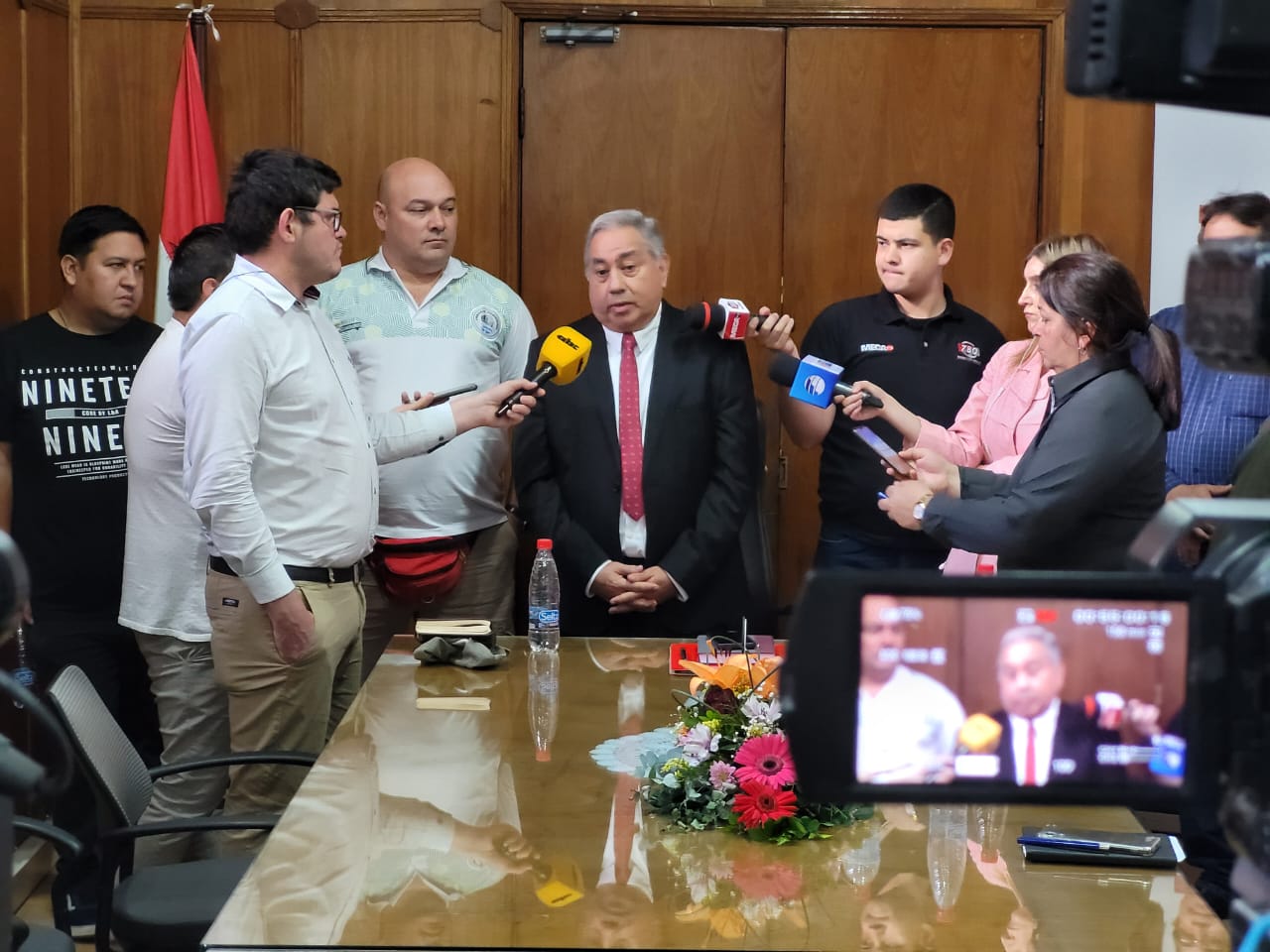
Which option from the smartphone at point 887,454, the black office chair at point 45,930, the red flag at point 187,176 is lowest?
the black office chair at point 45,930

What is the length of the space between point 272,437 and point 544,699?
2.69 feet

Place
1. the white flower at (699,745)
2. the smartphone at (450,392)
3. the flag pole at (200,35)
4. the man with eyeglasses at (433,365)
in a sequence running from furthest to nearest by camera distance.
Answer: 1. the flag pole at (200,35)
2. the man with eyeglasses at (433,365)
3. the smartphone at (450,392)
4. the white flower at (699,745)

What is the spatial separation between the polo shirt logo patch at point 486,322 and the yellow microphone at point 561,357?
0.44 metres

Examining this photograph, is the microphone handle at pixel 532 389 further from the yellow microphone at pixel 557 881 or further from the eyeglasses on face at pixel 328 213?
the yellow microphone at pixel 557 881

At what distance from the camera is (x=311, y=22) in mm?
4773

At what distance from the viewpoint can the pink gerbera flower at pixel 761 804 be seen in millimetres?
2137

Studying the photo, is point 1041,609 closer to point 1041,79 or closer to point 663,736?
point 663,736

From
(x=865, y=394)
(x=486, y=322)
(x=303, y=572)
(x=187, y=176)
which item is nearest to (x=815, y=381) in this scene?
(x=865, y=394)

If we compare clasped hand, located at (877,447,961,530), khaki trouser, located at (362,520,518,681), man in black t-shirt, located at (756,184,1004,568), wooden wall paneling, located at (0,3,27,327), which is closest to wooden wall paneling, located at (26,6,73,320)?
wooden wall paneling, located at (0,3,27,327)

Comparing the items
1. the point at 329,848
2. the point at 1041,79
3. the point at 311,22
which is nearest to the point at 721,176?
the point at 1041,79

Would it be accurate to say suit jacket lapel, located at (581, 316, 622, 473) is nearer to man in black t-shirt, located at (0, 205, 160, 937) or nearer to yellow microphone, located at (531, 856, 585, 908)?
man in black t-shirt, located at (0, 205, 160, 937)

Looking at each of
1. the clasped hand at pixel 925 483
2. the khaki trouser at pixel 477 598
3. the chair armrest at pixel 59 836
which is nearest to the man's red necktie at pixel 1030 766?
the chair armrest at pixel 59 836

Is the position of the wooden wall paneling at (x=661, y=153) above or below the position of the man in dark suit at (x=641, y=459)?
above

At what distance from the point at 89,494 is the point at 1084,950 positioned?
116 inches
